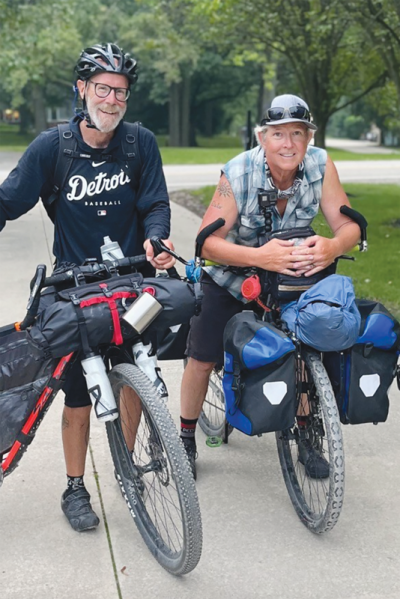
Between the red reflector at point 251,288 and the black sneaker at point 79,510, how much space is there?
112cm

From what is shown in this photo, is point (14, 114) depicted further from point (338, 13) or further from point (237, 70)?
point (338, 13)

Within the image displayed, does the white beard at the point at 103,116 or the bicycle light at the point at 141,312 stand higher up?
the white beard at the point at 103,116

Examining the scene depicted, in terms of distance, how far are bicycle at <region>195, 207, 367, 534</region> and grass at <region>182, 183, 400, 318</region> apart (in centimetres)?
60

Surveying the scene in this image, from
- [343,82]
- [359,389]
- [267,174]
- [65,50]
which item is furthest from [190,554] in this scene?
[65,50]

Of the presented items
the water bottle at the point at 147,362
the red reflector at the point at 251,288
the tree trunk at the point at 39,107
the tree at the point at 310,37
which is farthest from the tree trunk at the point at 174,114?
the water bottle at the point at 147,362

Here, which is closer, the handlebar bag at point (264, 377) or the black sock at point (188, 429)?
the handlebar bag at point (264, 377)

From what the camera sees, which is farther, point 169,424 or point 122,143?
point 122,143

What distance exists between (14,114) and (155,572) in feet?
263

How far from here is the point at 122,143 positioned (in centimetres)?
312

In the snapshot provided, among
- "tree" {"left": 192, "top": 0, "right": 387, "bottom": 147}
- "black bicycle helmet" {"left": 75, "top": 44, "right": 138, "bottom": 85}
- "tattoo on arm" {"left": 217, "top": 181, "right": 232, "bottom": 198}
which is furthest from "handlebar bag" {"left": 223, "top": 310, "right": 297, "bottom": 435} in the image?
"tree" {"left": 192, "top": 0, "right": 387, "bottom": 147}

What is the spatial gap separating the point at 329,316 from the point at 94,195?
1055mm

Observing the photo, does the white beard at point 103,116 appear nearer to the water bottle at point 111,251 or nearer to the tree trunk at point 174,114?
the water bottle at point 111,251

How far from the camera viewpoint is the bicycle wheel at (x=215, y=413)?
3994mm

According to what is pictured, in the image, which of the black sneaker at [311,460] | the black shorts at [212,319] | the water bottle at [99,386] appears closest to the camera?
the water bottle at [99,386]
